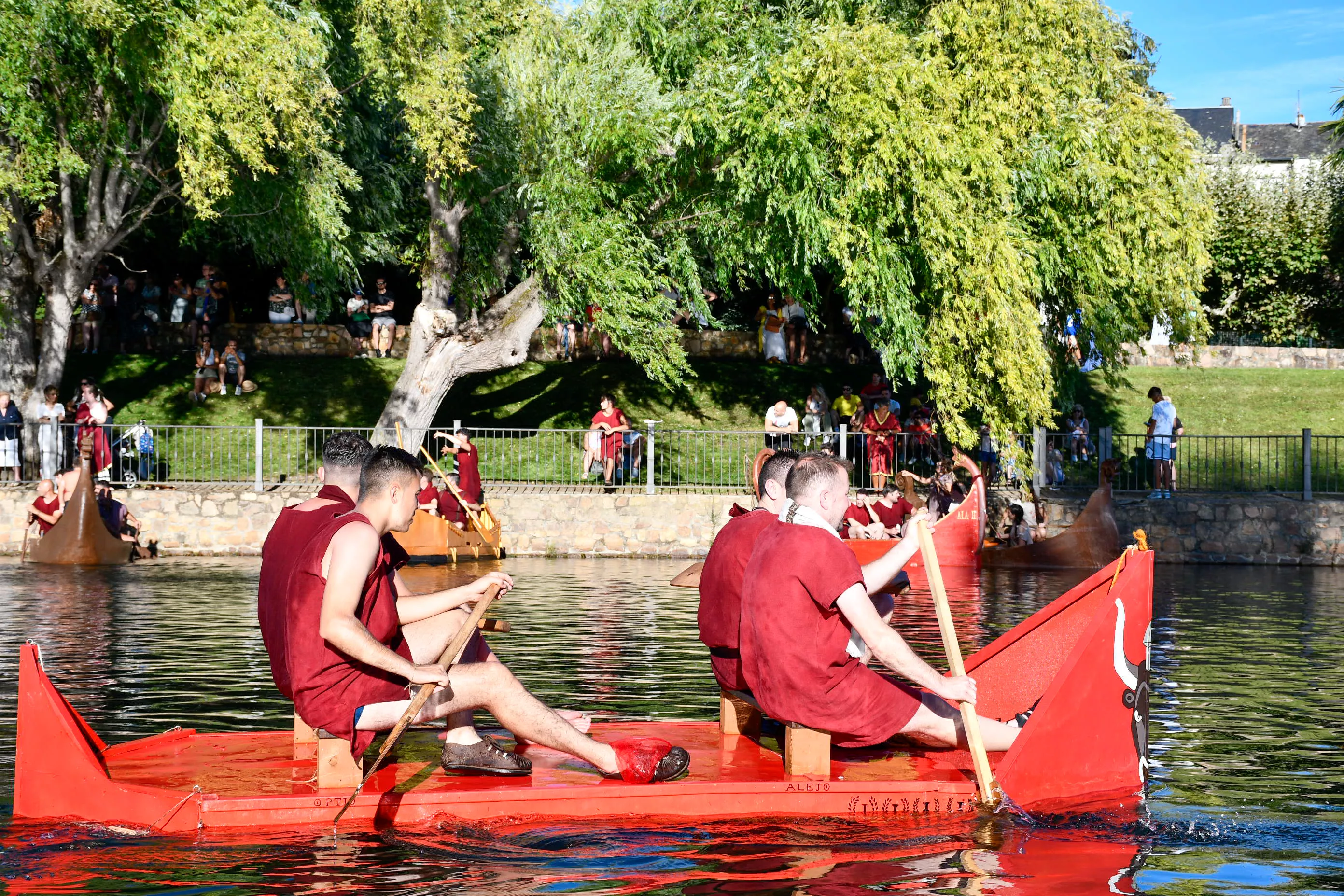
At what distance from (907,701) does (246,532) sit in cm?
1886

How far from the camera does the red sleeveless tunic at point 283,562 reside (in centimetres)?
709

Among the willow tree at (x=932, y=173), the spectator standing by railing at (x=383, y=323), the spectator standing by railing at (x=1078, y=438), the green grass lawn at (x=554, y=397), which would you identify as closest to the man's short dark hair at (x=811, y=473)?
the willow tree at (x=932, y=173)

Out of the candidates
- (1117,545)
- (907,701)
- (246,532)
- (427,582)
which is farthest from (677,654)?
(246,532)

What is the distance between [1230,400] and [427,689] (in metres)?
31.8

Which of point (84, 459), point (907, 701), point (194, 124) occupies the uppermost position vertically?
point (194, 124)

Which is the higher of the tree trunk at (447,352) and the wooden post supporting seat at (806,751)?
the tree trunk at (447,352)

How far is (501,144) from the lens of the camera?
24312 mm

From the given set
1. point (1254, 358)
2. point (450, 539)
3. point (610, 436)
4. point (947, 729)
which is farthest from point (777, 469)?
point (1254, 358)

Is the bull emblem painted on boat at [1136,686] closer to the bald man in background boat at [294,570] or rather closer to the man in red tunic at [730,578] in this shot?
the man in red tunic at [730,578]

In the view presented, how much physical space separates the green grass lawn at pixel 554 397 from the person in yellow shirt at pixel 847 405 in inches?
92.1

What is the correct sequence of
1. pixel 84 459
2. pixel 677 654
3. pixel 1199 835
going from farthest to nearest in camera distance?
pixel 84 459 → pixel 677 654 → pixel 1199 835

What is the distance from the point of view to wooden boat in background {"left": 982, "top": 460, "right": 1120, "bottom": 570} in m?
21.3

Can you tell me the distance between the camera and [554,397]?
31.0 metres

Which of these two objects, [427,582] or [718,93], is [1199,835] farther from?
[718,93]
